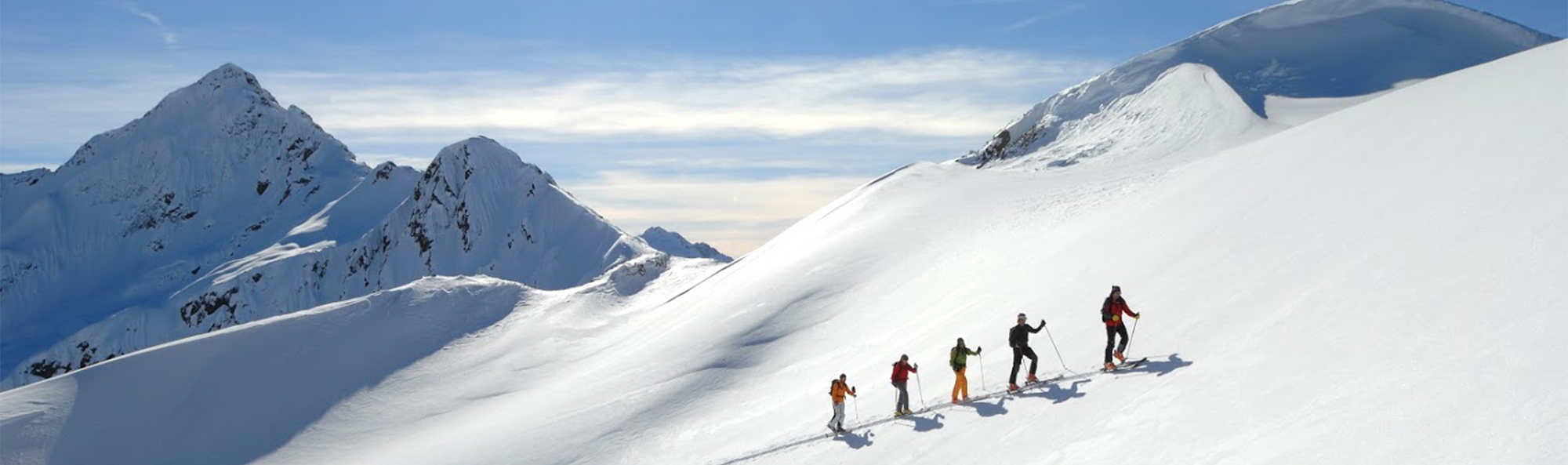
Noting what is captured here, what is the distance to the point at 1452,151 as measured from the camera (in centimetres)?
2025

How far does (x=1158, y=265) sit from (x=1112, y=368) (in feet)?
22.2

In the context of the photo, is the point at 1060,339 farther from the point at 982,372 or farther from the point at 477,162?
the point at 477,162

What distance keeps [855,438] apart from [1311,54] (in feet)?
202

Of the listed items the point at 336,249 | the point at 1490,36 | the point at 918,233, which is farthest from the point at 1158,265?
the point at 336,249

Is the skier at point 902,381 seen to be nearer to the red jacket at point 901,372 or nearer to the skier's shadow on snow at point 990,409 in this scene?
the red jacket at point 901,372

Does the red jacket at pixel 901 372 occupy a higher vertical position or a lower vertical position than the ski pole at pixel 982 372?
higher

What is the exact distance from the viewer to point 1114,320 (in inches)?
696

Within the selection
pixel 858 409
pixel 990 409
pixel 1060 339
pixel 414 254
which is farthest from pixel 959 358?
pixel 414 254

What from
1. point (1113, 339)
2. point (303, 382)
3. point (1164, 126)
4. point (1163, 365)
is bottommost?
point (303, 382)

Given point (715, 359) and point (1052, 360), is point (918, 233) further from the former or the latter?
point (1052, 360)

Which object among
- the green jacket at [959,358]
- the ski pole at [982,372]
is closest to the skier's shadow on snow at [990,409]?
the green jacket at [959,358]

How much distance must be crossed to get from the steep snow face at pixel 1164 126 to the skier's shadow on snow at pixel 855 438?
98.9ft

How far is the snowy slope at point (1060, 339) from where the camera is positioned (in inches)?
505

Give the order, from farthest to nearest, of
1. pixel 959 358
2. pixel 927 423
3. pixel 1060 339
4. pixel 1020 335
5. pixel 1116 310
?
1. pixel 1060 339
2. pixel 927 423
3. pixel 959 358
4. pixel 1020 335
5. pixel 1116 310
